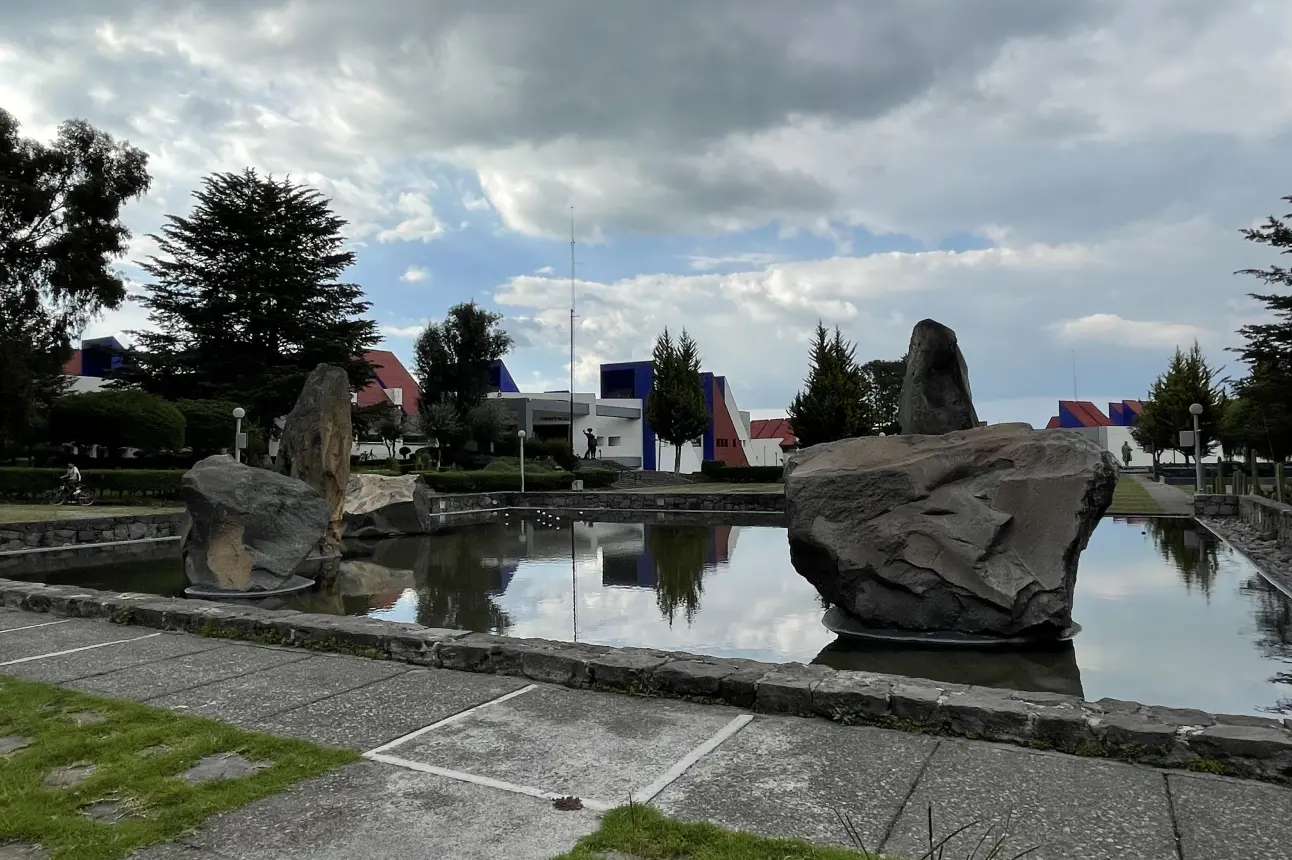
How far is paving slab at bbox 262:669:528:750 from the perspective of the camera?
421 cm

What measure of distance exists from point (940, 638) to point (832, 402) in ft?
93.5

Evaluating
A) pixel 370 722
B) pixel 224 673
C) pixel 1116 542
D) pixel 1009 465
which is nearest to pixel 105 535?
pixel 224 673

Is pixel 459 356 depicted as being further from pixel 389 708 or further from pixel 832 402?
pixel 389 708

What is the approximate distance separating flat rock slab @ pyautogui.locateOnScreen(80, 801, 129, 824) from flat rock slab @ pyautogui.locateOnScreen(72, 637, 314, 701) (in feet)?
5.74

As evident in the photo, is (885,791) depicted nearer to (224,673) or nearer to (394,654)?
(394,654)

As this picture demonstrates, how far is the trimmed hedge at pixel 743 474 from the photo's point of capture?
37469 mm

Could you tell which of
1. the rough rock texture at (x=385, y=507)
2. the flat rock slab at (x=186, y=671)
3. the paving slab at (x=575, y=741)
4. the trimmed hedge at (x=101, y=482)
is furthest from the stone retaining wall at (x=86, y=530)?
the paving slab at (x=575, y=741)

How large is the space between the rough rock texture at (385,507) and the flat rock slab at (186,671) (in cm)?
1106

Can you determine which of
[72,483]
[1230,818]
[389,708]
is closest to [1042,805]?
[1230,818]

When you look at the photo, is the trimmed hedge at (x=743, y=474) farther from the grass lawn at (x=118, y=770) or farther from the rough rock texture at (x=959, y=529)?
the grass lawn at (x=118, y=770)

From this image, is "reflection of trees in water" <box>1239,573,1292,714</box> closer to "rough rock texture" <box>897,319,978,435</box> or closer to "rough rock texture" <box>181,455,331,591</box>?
"rough rock texture" <box>897,319,978,435</box>

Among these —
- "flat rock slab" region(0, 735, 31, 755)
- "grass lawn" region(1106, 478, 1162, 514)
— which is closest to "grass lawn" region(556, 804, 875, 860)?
"flat rock slab" region(0, 735, 31, 755)

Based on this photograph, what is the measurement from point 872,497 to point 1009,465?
1.27 metres

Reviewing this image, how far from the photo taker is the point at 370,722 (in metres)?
4.39
